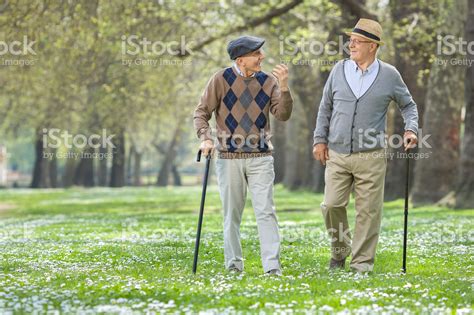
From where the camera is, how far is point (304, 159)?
45.8 m

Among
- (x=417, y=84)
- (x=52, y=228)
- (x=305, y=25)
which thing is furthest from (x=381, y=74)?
(x=305, y=25)

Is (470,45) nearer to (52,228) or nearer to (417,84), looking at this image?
(417,84)

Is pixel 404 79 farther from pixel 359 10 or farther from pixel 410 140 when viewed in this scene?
pixel 410 140

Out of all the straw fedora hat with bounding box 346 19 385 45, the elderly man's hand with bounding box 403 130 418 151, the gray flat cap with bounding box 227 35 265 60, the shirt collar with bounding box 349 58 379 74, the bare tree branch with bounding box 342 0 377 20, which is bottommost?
→ the elderly man's hand with bounding box 403 130 418 151

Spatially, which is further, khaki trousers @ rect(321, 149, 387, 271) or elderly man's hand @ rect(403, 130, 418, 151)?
khaki trousers @ rect(321, 149, 387, 271)

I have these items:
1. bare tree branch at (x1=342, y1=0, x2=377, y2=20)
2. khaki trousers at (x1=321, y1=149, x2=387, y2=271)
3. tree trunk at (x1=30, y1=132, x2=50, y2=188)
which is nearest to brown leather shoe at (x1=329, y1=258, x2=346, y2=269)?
khaki trousers at (x1=321, y1=149, x2=387, y2=271)

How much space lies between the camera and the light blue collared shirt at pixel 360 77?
8969 millimetres

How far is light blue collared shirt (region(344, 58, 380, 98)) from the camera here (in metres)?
8.97

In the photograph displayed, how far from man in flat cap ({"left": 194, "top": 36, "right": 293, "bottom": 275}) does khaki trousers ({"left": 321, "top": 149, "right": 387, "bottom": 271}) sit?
0.67 metres

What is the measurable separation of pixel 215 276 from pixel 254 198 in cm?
84

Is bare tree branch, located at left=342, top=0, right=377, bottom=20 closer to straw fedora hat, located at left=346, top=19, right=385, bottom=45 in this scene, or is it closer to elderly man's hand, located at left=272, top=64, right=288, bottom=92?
straw fedora hat, located at left=346, top=19, right=385, bottom=45

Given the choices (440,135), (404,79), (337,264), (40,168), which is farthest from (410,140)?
(40,168)

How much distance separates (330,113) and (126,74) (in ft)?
63.9

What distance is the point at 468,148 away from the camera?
2073 cm
